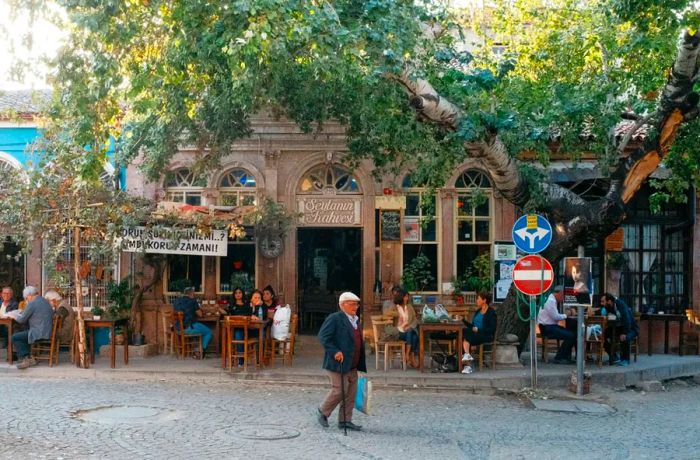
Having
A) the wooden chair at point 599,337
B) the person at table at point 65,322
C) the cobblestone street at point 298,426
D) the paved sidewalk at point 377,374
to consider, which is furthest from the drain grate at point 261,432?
the wooden chair at point 599,337

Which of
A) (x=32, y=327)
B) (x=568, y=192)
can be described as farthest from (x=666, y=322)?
(x=32, y=327)

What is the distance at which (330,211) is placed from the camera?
713 inches

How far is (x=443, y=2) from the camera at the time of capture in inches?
517

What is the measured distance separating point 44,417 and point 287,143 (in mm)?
8989

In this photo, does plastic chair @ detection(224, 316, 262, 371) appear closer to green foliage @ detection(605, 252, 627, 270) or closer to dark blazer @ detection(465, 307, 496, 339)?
dark blazer @ detection(465, 307, 496, 339)

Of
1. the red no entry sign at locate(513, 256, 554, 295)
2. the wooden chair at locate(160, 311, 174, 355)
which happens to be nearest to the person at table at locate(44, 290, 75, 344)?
the wooden chair at locate(160, 311, 174, 355)

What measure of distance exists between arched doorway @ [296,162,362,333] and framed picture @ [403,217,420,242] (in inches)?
39.5

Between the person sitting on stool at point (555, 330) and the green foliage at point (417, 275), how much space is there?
2.94m

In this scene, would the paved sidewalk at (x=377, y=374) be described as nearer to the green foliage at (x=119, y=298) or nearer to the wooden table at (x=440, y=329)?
the wooden table at (x=440, y=329)

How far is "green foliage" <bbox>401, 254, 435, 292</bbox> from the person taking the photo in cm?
1769

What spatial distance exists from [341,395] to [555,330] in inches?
272

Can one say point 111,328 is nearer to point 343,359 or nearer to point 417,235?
point 343,359

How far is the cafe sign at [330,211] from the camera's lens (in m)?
18.1

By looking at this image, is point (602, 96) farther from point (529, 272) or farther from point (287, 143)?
point (287, 143)
